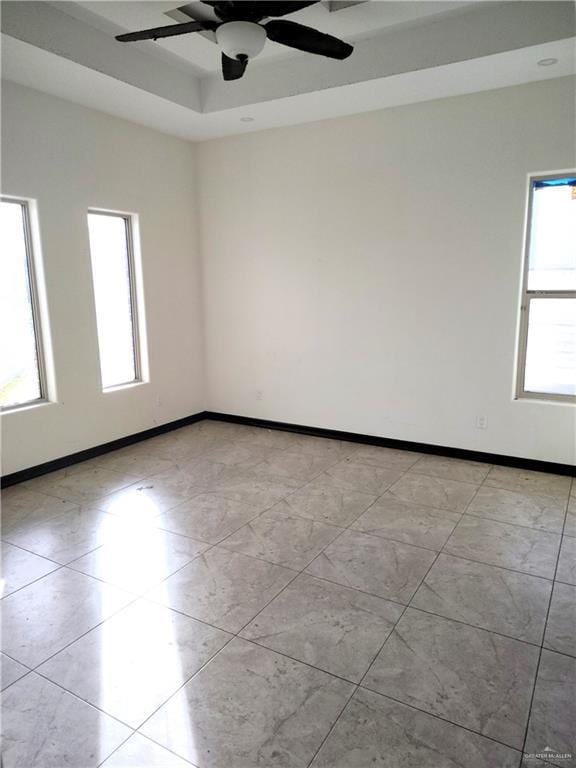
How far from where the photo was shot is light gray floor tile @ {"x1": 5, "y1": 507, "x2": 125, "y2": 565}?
280 cm

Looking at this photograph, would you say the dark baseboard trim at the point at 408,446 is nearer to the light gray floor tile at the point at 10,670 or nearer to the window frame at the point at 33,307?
the window frame at the point at 33,307

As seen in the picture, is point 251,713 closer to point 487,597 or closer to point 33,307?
point 487,597

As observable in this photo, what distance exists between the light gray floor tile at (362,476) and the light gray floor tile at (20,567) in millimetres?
2000

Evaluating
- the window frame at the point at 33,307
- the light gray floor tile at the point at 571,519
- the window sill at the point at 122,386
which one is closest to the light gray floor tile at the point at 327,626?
the light gray floor tile at the point at 571,519

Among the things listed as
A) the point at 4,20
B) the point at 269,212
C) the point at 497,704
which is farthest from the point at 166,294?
the point at 497,704

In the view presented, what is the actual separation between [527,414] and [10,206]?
4178 millimetres

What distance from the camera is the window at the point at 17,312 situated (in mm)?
3623

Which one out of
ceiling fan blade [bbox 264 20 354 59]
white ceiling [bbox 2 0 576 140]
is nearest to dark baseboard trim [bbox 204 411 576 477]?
white ceiling [bbox 2 0 576 140]

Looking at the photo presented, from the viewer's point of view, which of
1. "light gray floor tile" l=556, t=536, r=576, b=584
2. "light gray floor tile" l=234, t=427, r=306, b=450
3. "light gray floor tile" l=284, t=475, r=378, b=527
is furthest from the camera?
"light gray floor tile" l=234, t=427, r=306, b=450

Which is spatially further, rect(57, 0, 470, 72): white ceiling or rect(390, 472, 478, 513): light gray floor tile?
rect(390, 472, 478, 513): light gray floor tile

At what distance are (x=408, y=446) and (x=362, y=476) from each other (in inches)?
29.7

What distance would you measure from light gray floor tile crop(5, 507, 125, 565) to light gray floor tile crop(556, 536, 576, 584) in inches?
98.3

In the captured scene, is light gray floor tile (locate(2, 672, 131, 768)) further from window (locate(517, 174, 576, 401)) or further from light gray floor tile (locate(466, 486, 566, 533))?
window (locate(517, 174, 576, 401))

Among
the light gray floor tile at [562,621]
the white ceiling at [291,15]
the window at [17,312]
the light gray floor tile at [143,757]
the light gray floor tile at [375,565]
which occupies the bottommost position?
the light gray floor tile at [143,757]
